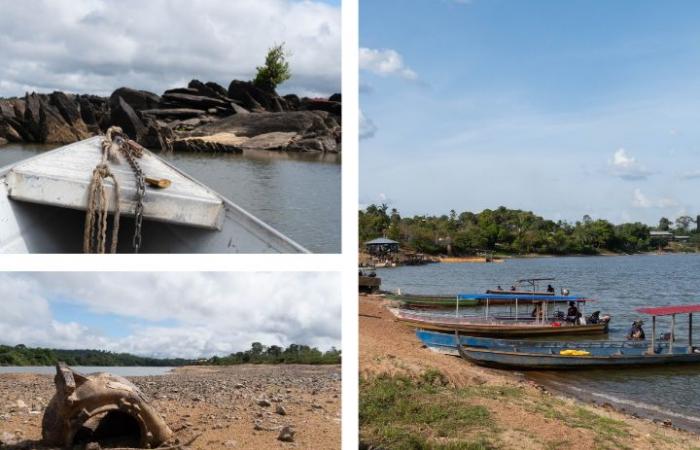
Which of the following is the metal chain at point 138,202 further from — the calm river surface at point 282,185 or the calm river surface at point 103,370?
the calm river surface at point 103,370

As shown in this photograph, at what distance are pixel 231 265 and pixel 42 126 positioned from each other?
1416 millimetres

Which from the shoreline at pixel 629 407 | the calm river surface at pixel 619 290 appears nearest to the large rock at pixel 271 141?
the shoreline at pixel 629 407

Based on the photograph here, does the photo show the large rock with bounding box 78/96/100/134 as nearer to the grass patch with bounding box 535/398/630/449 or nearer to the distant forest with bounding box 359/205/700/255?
the grass patch with bounding box 535/398/630/449

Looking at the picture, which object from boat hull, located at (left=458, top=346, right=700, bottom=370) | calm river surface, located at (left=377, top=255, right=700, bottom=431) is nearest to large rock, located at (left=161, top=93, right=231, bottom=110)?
calm river surface, located at (left=377, top=255, right=700, bottom=431)

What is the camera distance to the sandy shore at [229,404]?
413cm

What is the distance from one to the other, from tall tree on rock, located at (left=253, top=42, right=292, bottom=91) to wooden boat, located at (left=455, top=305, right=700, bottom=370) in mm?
10899

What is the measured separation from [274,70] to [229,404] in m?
1.98

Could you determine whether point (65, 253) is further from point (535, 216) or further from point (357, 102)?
point (535, 216)

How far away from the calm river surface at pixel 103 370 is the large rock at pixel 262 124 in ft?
4.38

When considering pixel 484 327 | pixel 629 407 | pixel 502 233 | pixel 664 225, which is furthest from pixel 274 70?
pixel 664 225

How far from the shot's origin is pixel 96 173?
3369 mm

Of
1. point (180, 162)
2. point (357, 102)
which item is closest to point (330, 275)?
point (357, 102)

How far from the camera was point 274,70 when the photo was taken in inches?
151

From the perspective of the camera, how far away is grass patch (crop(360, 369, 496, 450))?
23.5 feet
